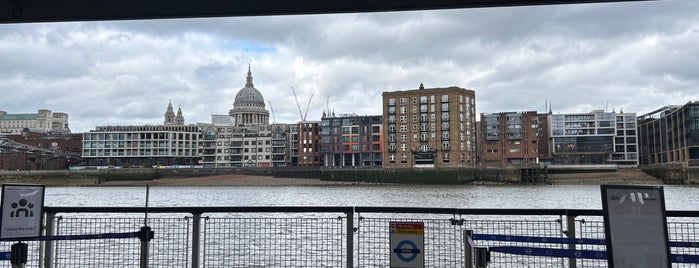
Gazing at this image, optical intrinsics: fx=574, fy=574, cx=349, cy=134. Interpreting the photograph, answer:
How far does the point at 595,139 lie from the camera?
14400 cm

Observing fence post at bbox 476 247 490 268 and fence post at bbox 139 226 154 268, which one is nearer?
fence post at bbox 476 247 490 268

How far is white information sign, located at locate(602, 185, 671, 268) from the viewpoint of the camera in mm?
4965

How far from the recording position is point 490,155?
145375 millimetres

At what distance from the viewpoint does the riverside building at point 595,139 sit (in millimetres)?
142750

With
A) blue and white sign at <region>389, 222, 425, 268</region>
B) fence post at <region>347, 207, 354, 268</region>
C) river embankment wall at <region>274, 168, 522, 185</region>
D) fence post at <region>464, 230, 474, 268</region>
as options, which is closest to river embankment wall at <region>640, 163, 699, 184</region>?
river embankment wall at <region>274, 168, 522, 185</region>

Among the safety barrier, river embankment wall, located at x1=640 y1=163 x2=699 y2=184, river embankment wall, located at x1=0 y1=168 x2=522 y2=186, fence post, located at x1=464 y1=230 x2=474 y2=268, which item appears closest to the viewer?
the safety barrier

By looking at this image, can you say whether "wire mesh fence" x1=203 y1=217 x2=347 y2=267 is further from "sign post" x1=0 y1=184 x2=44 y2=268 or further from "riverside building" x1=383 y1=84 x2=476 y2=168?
"riverside building" x1=383 y1=84 x2=476 y2=168

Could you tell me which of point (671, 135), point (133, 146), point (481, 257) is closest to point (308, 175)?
point (133, 146)

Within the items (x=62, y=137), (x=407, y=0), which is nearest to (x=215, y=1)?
(x=407, y=0)

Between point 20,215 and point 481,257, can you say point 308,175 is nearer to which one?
point 20,215

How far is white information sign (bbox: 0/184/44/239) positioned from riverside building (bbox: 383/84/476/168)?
5113 inches

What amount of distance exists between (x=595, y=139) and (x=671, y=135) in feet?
71.5

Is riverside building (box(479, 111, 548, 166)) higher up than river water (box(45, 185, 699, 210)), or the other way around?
riverside building (box(479, 111, 548, 166))

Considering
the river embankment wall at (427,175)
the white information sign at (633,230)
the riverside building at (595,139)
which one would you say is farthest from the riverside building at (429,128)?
the white information sign at (633,230)
